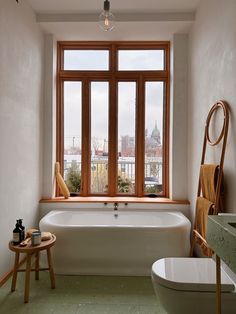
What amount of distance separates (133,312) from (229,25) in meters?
2.39

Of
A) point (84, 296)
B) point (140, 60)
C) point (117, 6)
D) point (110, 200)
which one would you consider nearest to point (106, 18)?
point (117, 6)

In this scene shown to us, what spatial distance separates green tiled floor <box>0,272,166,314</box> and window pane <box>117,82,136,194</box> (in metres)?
1.37

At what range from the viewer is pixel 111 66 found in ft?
11.8

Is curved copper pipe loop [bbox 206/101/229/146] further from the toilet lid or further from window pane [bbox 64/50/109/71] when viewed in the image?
window pane [bbox 64/50/109/71]

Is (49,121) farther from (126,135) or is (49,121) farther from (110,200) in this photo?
(110,200)

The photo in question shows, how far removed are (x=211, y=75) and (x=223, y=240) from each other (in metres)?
1.91

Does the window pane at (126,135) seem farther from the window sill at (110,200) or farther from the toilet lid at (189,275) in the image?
the toilet lid at (189,275)

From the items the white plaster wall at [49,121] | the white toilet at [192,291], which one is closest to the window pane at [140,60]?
the white plaster wall at [49,121]

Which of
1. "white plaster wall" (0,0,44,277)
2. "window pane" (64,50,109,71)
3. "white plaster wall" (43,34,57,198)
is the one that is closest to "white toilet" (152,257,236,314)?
"white plaster wall" (0,0,44,277)

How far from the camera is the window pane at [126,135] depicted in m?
3.59

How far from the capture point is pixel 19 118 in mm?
2652

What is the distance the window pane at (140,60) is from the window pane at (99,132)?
397 millimetres

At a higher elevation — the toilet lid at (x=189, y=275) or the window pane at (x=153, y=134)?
the window pane at (x=153, y=134)

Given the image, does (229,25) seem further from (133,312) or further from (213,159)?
(133,312)
